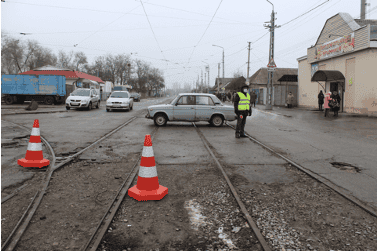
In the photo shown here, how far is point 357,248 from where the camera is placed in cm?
294

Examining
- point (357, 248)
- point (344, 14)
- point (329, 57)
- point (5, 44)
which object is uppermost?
point (5, 44)

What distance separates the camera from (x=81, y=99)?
2294 centimetres

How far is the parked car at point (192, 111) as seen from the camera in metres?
13.2

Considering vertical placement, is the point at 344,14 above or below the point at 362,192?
above

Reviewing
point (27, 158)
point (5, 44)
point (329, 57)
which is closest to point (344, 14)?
point (329, 57)

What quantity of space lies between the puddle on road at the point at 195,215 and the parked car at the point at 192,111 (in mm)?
9181

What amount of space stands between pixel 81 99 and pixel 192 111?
12.6 meters

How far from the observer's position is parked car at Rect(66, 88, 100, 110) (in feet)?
74.7

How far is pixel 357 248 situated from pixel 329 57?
25.5 m

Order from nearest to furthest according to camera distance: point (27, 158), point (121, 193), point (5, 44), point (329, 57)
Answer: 1. point (121, 193)
2. point (27, 158)
3. point (329, 57)
4. point (5, 44)

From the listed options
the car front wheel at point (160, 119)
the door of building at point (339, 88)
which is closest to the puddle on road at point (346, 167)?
the car front wheel at point (160, 119)

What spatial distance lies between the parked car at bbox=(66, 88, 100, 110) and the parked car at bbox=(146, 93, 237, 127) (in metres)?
11.4

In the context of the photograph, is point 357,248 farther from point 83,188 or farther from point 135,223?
point 83,188

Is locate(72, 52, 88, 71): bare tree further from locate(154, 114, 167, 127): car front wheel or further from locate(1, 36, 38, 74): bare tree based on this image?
locate(154, 114, 167, 127): car front wheel
